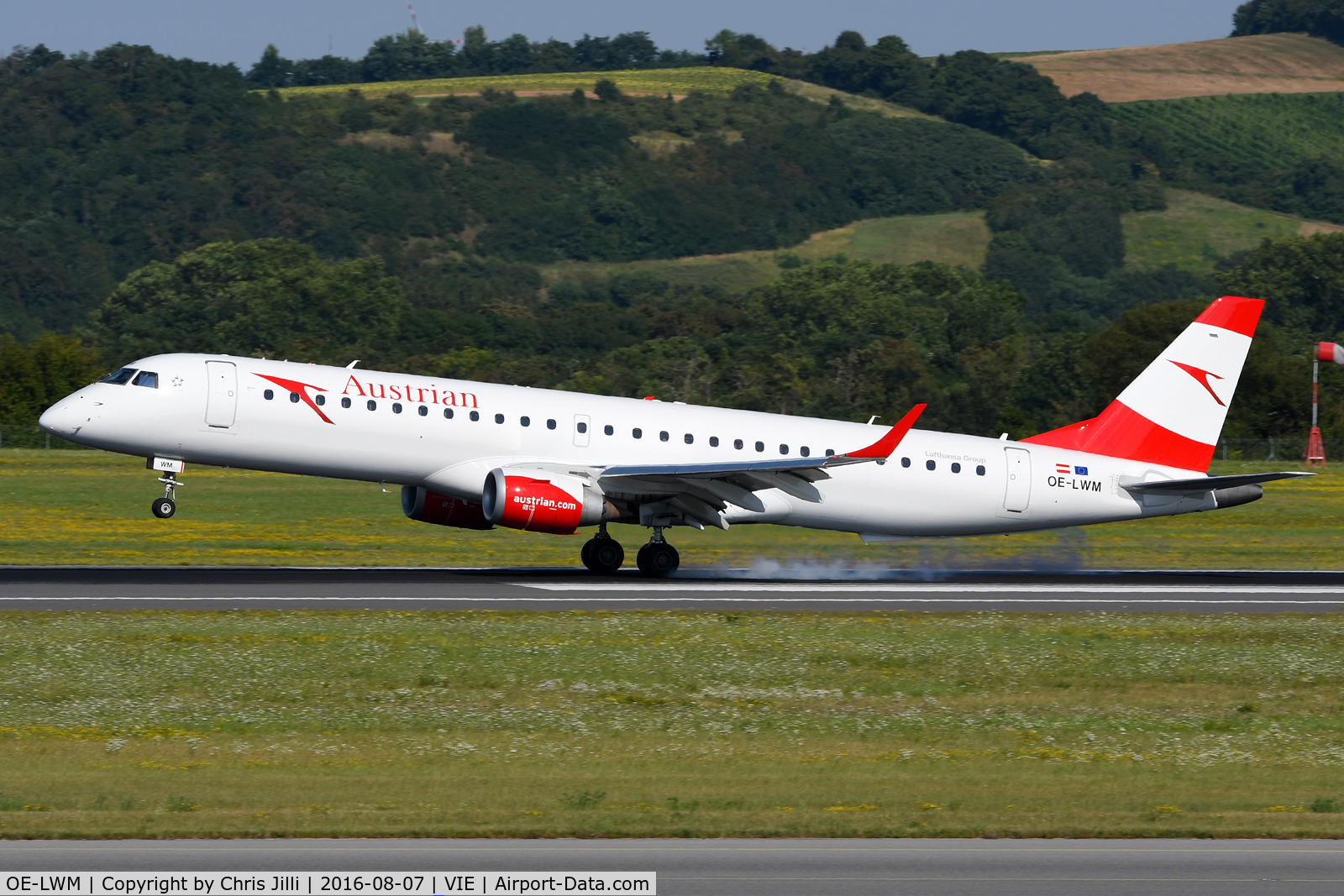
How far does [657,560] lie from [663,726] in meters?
15.1

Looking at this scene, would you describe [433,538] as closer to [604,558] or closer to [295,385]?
[604,558]

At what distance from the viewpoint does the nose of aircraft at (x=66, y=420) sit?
103 ft

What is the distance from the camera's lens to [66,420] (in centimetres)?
3141

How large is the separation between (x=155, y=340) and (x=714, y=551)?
307 ft

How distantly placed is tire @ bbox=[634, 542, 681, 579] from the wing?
714mm

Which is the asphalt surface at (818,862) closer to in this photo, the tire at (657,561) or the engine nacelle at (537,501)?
the engine nacelle at (537,501)

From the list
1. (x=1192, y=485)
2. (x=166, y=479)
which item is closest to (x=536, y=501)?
(x=166, y=479)

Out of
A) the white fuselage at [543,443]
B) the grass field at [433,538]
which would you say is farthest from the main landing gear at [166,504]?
the grass field at [433,538]

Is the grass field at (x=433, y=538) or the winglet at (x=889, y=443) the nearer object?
the winglet at (x=889, y=443)

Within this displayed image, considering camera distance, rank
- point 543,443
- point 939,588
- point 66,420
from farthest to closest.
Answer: point 939,588 → point 543,443 → point 66,420

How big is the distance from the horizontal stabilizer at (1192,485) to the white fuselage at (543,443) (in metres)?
0.27

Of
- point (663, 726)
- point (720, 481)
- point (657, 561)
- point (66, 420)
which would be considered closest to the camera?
point (663, 726)

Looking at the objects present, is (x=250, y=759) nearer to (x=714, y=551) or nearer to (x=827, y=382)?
(x=714, y=551)

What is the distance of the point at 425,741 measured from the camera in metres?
17.9
